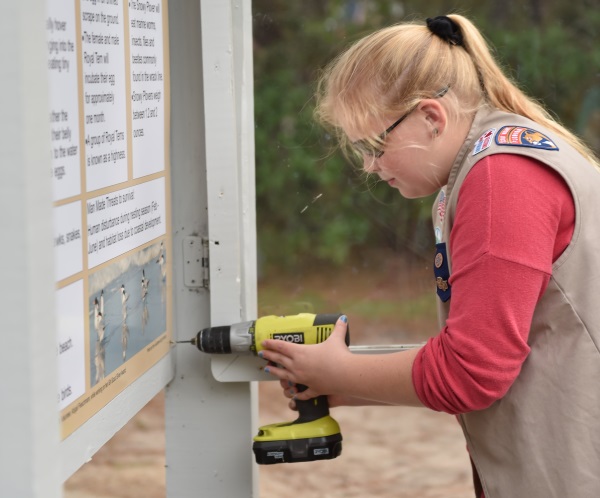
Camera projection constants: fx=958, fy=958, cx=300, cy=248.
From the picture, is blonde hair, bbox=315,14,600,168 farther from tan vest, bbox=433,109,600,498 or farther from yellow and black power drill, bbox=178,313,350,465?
yellow and black power drill, bbox=178,313,350,465

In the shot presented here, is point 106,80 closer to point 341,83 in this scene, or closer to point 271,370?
point 341,83

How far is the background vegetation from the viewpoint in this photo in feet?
8.34

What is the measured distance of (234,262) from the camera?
2178 millimetres

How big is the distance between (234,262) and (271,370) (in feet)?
0.86

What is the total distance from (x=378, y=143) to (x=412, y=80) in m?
0.14

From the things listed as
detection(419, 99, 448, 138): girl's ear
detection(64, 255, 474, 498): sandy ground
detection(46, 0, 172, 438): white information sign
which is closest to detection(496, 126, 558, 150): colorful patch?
detection(419, 99, 448, 138): girl's ear

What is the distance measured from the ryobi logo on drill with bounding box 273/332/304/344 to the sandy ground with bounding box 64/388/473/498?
327cm

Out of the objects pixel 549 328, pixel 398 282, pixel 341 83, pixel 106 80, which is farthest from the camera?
pixel 398 282

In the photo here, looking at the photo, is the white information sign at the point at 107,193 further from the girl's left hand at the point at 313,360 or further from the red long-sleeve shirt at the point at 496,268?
the red long-sleeve shirt at the point at 496,268

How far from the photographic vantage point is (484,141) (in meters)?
1.77

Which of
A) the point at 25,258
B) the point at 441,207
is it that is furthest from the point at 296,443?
the point at 25,258

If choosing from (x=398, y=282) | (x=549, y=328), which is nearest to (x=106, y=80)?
(x=549, y=328)

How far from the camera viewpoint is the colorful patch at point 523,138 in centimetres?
173

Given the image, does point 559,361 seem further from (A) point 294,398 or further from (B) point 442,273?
(A) point 294,398
